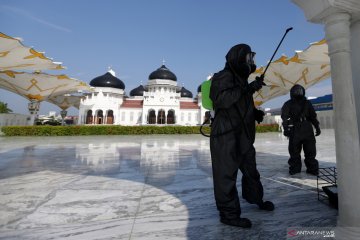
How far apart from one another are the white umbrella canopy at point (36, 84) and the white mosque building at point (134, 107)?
11337mm

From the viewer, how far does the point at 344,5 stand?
Result: 1779 mm

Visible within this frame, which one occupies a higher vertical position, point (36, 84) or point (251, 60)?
point (36, 84)

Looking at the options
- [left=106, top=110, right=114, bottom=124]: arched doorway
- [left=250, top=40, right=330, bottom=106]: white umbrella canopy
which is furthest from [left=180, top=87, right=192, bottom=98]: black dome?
[left=250, top=40, right=330, bottom=106]: white umbrella canopy

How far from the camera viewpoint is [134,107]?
3653cm

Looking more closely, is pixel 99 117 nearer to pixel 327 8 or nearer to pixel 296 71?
pixel 296 71

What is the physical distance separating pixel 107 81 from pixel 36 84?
54.0 feet

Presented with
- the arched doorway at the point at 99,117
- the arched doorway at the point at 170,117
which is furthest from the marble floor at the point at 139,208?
the arched doorway at the point at 99,117

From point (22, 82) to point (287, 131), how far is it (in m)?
24.9

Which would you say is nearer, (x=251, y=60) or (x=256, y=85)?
(x=256, y=85)

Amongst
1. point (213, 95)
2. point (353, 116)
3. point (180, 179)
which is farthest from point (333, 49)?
point (180, 179)

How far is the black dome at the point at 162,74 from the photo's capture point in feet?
131

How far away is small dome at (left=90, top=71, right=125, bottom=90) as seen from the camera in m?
37.2

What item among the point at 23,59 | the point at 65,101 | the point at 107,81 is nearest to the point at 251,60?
the point at 23,59

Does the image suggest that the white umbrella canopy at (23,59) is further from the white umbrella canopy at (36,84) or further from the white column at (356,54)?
the white column at (356,54)
